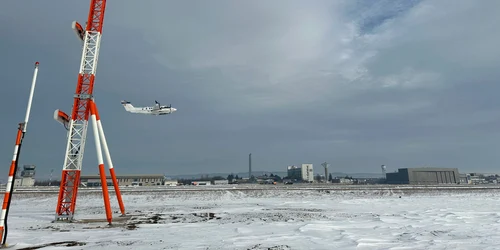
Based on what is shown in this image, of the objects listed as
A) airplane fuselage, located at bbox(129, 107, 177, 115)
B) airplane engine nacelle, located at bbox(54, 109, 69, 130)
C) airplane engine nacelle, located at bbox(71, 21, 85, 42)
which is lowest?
airplane engine nacelle, located at bbox(54, 109, 69, 130)

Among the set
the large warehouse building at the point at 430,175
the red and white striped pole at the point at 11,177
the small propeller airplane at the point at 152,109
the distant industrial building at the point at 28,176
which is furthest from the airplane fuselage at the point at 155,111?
the large warehouse building at the point at 430,175

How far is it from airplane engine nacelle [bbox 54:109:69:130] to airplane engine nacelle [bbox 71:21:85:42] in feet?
27.3

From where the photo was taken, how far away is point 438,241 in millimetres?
13031

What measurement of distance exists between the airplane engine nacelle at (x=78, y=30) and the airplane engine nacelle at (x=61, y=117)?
8.31 meters

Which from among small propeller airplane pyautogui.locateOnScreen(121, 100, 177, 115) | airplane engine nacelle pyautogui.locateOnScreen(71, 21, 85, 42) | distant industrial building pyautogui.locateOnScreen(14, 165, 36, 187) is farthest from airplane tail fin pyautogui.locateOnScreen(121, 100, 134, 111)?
distant industrial building pyautogui.locateOnScreen(14, 165, 36, 187)

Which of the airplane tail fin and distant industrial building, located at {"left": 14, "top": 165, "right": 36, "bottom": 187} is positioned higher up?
the airplane tail fin

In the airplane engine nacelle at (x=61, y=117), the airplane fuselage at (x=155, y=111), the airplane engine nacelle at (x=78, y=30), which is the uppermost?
the airplane engine nacelle at (x=78, y=30)

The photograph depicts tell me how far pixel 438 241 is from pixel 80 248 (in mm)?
16783

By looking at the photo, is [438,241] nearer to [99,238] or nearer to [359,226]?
[359,226]

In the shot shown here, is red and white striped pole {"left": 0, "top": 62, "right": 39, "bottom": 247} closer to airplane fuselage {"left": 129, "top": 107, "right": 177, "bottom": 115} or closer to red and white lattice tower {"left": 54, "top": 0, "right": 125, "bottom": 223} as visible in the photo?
red and white lattice tower {"left": 54, "top": 0, "right": 125, "bottom": 223}

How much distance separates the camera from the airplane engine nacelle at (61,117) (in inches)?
1017

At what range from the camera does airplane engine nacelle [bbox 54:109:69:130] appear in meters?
25.8

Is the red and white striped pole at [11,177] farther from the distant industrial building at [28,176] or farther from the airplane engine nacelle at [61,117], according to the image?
the distant industrial building at [28,176]

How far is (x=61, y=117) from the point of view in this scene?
2638 centimetres
